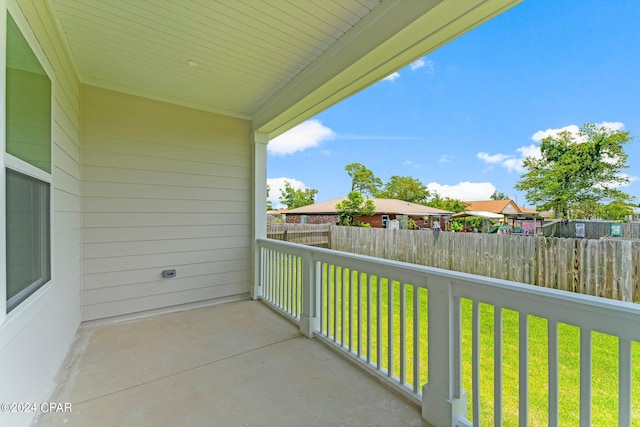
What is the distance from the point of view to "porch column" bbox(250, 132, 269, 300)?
3.78 m

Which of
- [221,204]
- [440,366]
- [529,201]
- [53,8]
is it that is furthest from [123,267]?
[529,201]

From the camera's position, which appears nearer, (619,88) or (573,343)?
Result: (573,343)

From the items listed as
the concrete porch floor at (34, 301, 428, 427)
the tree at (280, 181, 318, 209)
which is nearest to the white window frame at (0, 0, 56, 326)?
the concrete porch floor at (34, 301, 428, 427)

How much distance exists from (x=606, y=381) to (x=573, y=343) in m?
0.74

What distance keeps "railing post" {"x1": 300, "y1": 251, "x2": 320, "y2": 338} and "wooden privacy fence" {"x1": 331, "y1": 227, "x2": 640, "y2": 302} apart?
→ 124 inches

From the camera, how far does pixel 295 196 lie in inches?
958

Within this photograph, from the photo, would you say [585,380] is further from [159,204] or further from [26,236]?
[159,204]

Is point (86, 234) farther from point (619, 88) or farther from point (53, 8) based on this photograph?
point (619, 88)

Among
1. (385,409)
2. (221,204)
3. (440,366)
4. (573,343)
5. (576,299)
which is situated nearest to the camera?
(576,299)

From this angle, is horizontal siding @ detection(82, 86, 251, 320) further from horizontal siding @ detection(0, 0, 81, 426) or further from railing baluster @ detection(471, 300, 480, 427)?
railing baluster @ detection(471, 300, 480, 427)

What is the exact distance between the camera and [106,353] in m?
2.30

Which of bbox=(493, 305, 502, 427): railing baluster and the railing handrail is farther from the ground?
the railing handrail

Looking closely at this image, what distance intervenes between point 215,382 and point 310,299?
1.05 meters

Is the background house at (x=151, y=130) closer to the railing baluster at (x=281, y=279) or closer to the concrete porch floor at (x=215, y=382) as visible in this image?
the concrete porch floor at (x=215, y=382)
